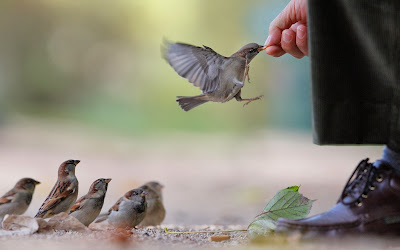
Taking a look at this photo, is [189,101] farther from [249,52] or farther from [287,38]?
[287,38]

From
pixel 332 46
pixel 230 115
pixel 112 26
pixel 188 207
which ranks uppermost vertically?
pixel 112 26

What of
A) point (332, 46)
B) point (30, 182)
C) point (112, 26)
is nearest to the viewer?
point (332, 46)

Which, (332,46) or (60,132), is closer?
(332,46)

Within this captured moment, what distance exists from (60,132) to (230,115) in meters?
3.55

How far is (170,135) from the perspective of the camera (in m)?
12.5

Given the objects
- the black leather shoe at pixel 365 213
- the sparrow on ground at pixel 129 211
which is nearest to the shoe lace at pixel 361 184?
the black leather shoe at pixel 365 213

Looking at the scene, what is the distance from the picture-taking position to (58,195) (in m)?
2.75

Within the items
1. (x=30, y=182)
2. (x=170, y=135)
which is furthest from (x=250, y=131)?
(x=30, y=182)

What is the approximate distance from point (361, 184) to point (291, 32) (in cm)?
82

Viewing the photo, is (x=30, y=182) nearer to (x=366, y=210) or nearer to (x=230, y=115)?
(x=366, y=210)

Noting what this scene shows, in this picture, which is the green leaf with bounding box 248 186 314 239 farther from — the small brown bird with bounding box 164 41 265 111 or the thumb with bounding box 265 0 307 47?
the thumb with bounding box 265 0 307 47

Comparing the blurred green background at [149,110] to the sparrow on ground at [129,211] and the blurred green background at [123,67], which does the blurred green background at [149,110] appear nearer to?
the blurred green background at [123,67]

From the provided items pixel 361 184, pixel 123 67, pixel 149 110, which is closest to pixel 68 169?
pixel 361 184

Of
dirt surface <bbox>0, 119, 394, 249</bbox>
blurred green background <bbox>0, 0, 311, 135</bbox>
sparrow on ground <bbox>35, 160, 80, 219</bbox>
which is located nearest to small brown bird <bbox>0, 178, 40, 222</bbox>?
sparrow on ground <bbox>35, 160, 80, 219</bbox>
